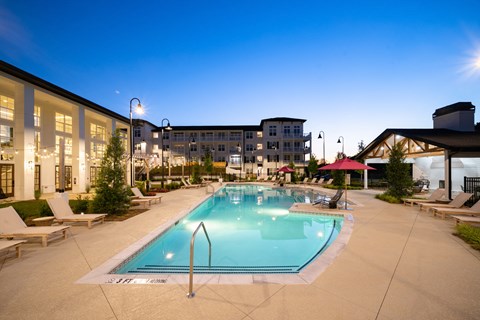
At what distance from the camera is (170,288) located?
12.9 ft

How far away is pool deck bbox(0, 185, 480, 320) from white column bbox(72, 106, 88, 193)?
1782cm

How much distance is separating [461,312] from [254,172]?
48189 mm

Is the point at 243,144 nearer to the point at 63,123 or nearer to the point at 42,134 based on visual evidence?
the point at 63,123

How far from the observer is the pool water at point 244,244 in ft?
19.0

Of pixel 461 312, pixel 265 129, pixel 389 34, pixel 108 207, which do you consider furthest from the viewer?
pixel 265 129

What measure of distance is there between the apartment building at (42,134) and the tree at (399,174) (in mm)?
19145

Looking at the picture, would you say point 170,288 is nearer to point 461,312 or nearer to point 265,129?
point 461,312

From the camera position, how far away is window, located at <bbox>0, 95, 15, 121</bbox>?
53.2ft

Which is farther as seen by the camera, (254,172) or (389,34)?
(254,172)

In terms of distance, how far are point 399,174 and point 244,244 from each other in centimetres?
1271

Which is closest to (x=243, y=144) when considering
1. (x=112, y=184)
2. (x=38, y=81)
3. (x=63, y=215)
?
(x=38, y=81)

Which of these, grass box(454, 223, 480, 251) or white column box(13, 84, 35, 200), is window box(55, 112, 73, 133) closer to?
white column box(13, 84, 35, 200)

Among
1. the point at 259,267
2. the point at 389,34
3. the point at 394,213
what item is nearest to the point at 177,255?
the point at 259,267

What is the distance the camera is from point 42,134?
1956cm
